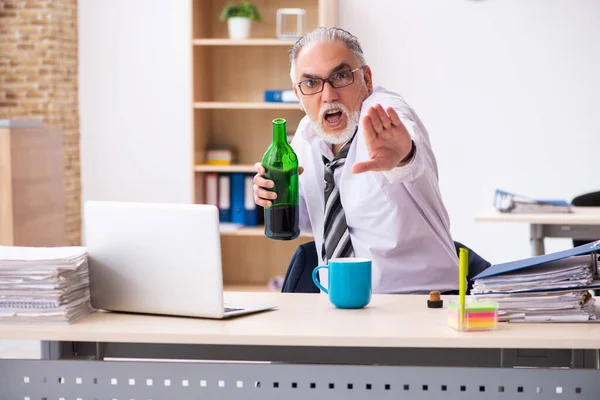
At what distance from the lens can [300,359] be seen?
1.88 meters

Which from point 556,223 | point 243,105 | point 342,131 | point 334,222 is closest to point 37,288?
point 334,222

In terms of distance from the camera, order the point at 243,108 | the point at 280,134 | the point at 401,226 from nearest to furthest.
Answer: the point at 280,134, the point at 401,226, the point at 243,108

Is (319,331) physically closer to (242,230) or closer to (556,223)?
(556,223)

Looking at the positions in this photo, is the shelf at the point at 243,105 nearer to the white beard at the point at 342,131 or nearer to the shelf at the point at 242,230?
the shelf at the point at 242,230

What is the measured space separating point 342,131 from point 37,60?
11.5 feet

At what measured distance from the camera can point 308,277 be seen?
2455mm

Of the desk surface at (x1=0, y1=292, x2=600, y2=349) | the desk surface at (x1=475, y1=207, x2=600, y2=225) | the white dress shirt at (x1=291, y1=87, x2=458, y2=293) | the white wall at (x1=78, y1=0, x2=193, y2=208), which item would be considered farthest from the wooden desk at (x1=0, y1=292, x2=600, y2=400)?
the white wall at (x1=78, y1=0, x2=193, y2=208)

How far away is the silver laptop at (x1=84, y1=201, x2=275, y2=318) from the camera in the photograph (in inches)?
71.0

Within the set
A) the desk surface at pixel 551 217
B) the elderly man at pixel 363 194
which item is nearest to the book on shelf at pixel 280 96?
the desk surface at pixel 551 217

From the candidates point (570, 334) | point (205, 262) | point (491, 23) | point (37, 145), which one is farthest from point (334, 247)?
point (491, 23)

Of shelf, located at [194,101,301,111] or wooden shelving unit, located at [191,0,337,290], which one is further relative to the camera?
wooden shelving unit, located at [191,0,337,290]

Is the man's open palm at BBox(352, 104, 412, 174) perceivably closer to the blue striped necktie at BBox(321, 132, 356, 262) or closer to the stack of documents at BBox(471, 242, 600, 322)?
the stack of documents at BBox(471, 242, 600, 322)

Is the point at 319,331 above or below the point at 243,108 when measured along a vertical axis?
below

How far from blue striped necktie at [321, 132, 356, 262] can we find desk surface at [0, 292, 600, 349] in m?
0.50
